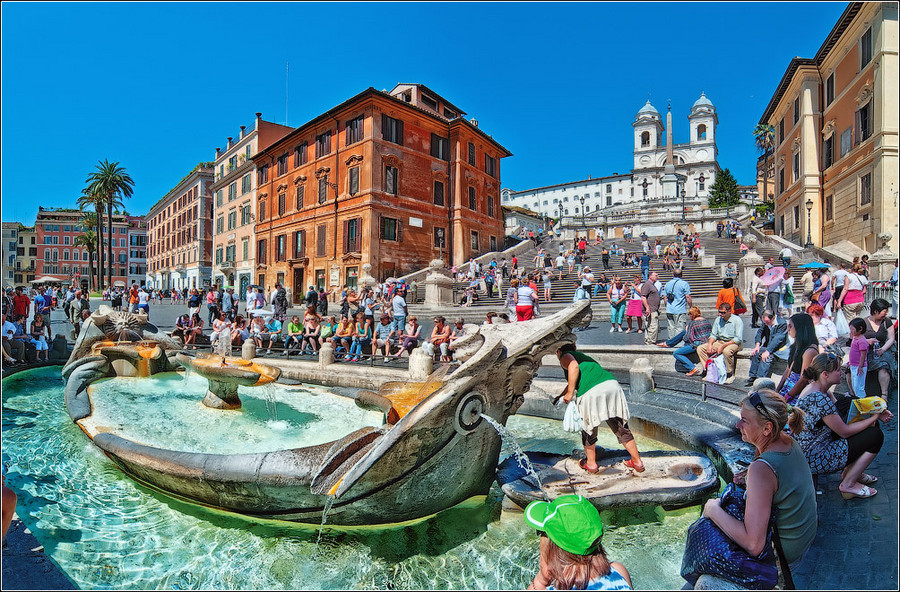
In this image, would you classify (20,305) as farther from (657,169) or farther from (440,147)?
(657,169)

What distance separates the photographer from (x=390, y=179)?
31.9 meters

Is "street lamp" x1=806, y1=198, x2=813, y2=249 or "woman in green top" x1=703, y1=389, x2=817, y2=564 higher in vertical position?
"street lamp" x1=806, y1=198, x2=813, y2=249

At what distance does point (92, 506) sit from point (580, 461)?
4.42m

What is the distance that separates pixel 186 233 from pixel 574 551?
208 feet

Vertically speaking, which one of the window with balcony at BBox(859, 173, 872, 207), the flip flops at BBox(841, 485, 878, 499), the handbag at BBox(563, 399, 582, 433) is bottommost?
the flip flops at BBox(841, 485, 878, 499)

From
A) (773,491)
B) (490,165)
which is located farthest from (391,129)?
(773,491)

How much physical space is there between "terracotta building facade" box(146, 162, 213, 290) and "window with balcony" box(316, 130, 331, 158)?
78.8 feet

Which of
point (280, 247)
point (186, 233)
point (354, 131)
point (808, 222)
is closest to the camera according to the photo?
point (808, 222)

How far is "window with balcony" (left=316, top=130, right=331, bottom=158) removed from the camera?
3409 centimetres

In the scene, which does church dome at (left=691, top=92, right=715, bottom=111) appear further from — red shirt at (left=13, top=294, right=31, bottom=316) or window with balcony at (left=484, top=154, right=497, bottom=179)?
red shirt at (left=13, top=294, right=31, bottom=316)

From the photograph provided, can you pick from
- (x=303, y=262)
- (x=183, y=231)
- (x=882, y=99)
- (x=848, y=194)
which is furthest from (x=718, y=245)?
(x=183, y=231)

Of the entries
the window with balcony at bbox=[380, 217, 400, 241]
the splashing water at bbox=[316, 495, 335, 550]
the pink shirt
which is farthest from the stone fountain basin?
the window with balcony at bbox=[380, 217, 400, 241]

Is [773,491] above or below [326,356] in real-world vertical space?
above

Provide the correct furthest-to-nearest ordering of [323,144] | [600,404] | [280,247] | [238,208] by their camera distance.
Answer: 1. [238,208]
2. [280,247]
3. [323,144]
4. [600,404]
